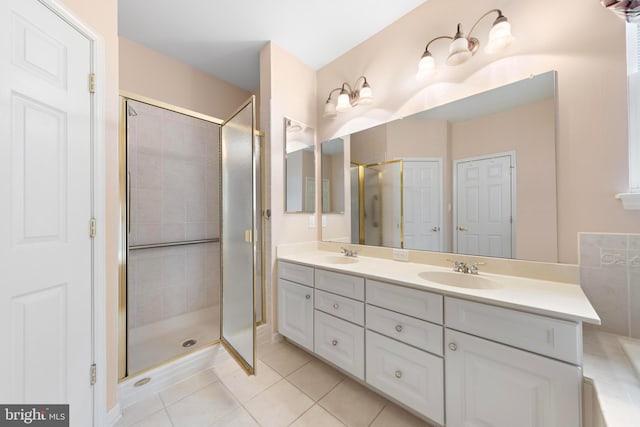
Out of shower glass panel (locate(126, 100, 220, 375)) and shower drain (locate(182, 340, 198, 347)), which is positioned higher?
shower glass panel (locate(126, 100, 220, 375))

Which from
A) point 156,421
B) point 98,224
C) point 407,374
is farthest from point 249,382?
point 98,224

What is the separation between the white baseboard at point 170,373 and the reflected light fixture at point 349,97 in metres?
2.33

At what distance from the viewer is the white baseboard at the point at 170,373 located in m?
1.39

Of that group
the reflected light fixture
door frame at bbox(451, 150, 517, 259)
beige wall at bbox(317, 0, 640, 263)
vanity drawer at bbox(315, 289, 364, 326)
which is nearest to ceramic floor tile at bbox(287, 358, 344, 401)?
vanity drawer at bbox(315, 289, 364, 326)

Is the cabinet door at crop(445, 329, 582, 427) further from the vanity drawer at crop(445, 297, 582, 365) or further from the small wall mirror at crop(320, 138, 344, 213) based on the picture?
the small wall mirror at crop(320, 138, 344, 213)

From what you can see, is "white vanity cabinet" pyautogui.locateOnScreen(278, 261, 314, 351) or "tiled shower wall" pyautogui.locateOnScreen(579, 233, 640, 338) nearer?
"tiled shower wall" pyautogui.locateOnScreen(579, 233, 640, 338)

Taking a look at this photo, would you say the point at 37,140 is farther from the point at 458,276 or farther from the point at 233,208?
the point at 458,276

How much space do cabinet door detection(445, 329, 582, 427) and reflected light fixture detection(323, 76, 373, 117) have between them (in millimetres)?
1834

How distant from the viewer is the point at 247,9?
69.3 inches

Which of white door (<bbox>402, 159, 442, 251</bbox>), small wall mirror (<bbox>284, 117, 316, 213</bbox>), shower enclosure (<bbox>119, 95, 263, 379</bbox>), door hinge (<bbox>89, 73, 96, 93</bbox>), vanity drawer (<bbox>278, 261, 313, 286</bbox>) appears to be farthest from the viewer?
small wall mirror (<bbox>284, 117, 316, 213</bbox>)

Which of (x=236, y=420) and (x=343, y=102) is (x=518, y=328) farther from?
(x=343, y=102)

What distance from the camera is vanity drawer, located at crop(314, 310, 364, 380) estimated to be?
4.72ft

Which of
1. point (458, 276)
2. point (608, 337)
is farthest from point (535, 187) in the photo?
point (608, 337)

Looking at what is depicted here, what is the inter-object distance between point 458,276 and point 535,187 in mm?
661
